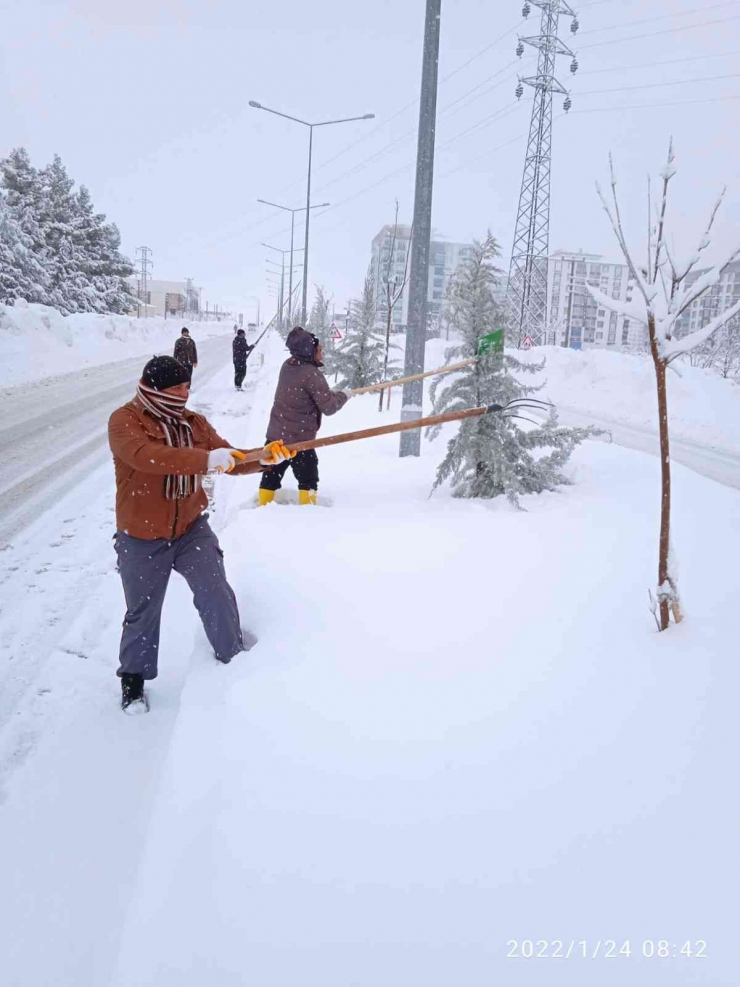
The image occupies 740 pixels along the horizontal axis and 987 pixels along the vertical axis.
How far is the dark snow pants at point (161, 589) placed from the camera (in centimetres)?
332

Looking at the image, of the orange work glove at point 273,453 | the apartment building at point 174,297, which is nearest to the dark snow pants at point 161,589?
the orange work glove at point 273,453

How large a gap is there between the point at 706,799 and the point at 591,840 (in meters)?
0.42

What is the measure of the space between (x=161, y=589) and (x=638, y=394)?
1789cm

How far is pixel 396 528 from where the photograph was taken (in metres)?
5.19

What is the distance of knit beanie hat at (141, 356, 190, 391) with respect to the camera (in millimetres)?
3145

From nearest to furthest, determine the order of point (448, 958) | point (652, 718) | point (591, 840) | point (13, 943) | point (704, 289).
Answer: point (448, 958), point (591, 840), point (13, 943), point (652, 718), point (704, 289)

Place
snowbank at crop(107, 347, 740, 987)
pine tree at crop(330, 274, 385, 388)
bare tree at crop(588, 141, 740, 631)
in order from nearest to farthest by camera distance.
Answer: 1. snowbank at crop(107, 347, 740, 987)
2. bare tree at crop(588, 141, 740, 631)
3. pine tree at crop(330, 274, 385, 388)

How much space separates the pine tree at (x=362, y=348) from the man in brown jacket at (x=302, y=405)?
8288mm

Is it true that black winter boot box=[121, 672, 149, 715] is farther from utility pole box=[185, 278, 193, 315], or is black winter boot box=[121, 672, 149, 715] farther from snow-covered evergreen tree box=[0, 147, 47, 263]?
utility pole box=[185, 278, 193, 315]

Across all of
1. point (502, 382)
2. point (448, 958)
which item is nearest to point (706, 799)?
point (448, 958)

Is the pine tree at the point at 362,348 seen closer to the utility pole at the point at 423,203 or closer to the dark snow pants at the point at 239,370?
the dark snow pants at the point at 239,370

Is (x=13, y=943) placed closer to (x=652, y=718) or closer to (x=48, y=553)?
(x=652, y=718)

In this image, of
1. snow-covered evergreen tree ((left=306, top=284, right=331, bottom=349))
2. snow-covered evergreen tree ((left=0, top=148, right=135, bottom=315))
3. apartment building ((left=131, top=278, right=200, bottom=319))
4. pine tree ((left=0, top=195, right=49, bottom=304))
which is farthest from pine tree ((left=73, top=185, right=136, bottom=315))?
apartment building ((left=131, top=278, right=200, bottom=319))

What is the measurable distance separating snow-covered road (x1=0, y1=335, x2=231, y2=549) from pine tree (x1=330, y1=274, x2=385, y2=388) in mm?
4272
